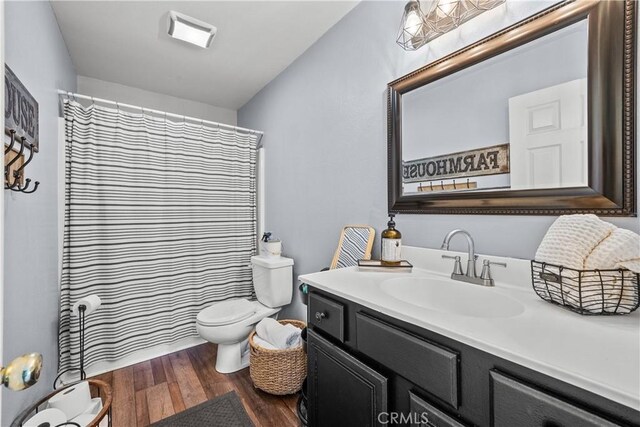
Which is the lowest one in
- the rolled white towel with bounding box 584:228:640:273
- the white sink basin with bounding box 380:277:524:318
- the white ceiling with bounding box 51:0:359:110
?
the white sink basin with bounding box 380:277:524:318

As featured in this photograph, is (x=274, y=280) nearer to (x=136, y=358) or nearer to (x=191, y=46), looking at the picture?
(x=136, y=358)

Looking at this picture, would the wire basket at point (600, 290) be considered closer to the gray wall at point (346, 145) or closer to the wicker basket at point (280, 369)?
the gray wall at point (346, 145)

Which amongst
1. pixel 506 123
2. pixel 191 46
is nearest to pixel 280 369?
pixel 506 123

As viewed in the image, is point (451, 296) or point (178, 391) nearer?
point (451, 296)

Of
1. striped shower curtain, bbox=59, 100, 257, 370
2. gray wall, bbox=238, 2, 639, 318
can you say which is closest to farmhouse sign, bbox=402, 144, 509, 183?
gray wall, bbox=238, 2, 639, 318

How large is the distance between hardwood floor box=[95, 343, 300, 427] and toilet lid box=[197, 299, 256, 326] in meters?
0.39

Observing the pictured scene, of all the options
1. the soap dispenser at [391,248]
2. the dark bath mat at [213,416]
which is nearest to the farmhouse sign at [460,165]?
the soap dispenser at [391,248]

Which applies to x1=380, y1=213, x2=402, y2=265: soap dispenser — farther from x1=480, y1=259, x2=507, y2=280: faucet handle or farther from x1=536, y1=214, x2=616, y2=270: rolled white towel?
x1=536, y1=214, x2=616, y2=270: rolled white towel

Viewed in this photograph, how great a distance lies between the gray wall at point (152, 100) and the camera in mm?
2596

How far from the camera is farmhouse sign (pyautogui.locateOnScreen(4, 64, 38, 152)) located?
98 cm

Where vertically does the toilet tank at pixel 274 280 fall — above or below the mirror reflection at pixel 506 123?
below

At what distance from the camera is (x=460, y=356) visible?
68 cm

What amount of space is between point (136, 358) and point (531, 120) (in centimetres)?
286

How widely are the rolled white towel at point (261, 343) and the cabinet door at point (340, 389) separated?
60cm
